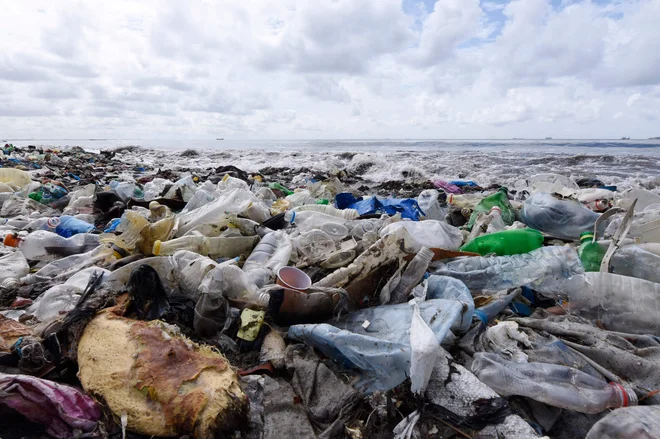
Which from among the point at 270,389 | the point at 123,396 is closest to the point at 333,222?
the point at 270,389

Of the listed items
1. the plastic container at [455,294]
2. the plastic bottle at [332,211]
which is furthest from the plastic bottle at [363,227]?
the plastic container at [455,294]

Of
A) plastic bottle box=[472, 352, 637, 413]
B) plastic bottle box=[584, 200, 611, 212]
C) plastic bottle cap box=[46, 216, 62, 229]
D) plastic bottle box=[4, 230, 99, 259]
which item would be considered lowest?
plastic bottle box=[472, 352, 637, 413]

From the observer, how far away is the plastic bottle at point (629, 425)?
4.17 ft

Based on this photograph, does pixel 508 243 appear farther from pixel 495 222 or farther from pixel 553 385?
pixel 553 385

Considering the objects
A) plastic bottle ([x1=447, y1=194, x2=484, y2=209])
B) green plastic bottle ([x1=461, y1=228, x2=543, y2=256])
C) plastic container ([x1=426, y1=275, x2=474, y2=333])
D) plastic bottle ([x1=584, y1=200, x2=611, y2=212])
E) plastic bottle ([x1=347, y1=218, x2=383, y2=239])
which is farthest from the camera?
plastic bottle ([x1=447, y1=194, x2=484, y2=209])

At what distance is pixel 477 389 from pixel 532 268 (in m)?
1.61

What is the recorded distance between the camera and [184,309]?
2.11 metres

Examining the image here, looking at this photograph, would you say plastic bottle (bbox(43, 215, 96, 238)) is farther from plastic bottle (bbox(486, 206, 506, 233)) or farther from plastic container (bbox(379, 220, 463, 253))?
plastic bottle (bbox(486, 206, 506, 233))

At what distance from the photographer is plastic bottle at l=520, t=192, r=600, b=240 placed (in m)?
3.92

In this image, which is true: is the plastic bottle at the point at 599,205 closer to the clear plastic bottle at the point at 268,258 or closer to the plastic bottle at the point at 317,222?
the plastic bottle at the point at 317,222

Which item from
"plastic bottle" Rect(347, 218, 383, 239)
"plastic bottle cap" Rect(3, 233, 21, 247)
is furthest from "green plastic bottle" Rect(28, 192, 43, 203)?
"plastic bottle" Rect(347, 218, 383, 239)

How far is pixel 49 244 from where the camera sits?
3.24 metres

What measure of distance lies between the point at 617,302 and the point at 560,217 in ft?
6.24

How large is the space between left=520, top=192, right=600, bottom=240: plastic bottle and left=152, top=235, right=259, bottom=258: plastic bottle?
3.14 meters
